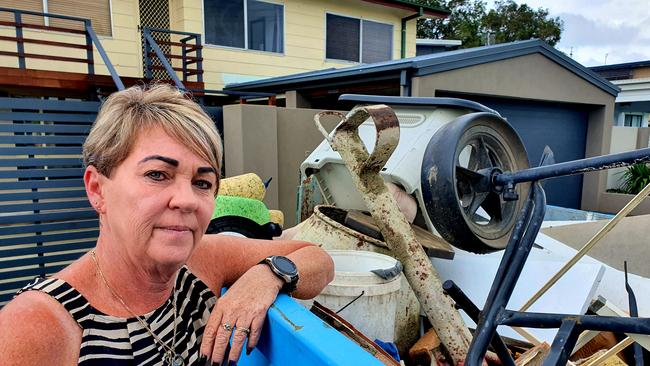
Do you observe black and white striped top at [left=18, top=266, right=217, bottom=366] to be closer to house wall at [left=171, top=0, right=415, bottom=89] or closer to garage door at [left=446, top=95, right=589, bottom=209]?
garage door at [left=446, top=95, right=589, bottom=209]

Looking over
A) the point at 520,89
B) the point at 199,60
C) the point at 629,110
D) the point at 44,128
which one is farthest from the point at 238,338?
the point at 629,110

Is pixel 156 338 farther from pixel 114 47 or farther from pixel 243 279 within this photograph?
pixel 114 47

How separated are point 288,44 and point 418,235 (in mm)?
8355

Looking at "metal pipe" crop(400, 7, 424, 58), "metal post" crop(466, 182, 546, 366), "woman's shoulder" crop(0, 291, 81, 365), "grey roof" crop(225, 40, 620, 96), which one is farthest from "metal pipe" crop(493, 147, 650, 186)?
"metal pipe" crop(400, 7, 424, 58)

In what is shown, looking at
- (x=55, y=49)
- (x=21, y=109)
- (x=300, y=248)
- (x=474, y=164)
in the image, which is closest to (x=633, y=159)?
(x=474, y=164)

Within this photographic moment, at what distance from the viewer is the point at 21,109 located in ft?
13.9

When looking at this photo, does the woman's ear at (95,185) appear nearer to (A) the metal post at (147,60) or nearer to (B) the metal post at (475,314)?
(B) the metal post at (475,314)

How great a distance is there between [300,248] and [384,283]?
580 mm

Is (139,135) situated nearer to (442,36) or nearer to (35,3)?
(35,3)

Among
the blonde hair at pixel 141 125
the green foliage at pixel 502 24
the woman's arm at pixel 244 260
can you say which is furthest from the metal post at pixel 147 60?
the green foliage at pixel 502 24

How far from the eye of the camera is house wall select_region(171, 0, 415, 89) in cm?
902

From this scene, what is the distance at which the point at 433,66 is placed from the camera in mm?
6316

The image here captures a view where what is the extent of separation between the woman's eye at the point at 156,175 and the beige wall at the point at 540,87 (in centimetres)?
540

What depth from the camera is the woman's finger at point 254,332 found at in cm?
126
